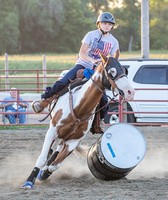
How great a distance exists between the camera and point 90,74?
780 centimetres

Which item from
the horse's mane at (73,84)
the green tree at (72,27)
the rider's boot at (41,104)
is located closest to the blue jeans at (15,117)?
the rider's boot at (41,104)

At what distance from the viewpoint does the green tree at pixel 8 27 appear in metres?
56.4

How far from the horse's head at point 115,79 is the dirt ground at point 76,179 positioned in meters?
1.12

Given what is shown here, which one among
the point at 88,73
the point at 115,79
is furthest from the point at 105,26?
the point at 115,79

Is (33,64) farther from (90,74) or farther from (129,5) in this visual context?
(129,5)

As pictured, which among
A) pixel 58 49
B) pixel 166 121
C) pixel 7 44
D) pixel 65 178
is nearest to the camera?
pixel 65 178

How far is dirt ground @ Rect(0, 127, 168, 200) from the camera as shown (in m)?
6.92

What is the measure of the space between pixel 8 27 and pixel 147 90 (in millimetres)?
44114

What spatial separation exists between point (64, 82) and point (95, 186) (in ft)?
4.54

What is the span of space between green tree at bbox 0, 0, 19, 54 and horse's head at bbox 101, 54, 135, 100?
162 feet

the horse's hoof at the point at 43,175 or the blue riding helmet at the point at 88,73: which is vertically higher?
the blue riding helmet at the point at 88,73

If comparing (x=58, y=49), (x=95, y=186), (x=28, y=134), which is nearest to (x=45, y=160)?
(x=95, y=186)

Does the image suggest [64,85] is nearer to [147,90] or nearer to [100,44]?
[100,44]

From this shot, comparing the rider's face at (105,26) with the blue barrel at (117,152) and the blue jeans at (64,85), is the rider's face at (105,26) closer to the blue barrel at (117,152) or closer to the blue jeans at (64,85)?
the blue jeans at (64,85)
